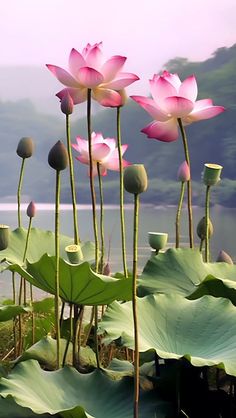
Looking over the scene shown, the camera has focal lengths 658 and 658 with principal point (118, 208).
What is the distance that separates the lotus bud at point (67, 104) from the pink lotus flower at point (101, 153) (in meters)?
0.31

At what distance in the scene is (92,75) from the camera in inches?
53.4

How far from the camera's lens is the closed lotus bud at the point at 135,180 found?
100 cm

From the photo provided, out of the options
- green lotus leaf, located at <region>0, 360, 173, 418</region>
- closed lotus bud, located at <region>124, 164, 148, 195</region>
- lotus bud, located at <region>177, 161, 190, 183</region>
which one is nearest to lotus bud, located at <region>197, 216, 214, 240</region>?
lotus bud, located at <region>177, 161, 190, 183</region>

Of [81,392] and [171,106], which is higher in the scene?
[171,106]

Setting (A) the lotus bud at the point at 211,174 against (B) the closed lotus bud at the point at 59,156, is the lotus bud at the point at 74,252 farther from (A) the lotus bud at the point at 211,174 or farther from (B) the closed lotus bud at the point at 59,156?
(A) the lotus bud at the point at 211,174

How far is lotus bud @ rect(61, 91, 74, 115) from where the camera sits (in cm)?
129

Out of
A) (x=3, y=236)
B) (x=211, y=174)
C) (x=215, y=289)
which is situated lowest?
(x=215, y=289)

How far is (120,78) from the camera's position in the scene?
139 centimetres

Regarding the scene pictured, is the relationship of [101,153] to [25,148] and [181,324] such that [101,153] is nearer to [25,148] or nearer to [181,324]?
[25,148]

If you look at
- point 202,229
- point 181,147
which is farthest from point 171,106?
point 181,147

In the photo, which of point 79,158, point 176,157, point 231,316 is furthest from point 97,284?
point 176,157

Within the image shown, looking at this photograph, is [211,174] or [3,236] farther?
[211,174]

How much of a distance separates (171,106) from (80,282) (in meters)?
0.44

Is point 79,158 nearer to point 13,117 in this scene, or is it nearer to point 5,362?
point 5,362
